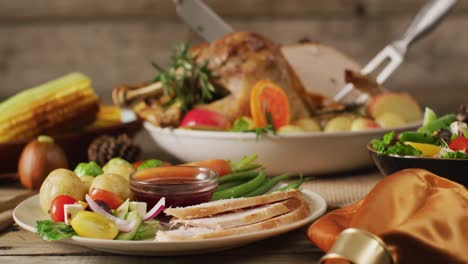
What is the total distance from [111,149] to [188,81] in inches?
13.6

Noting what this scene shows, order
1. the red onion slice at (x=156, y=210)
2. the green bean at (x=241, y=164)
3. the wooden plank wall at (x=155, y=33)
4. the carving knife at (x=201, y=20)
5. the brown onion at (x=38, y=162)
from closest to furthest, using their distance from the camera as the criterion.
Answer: the red onion slice at (x=156, y=210) → the green bean at (x=241, y=164) → the brown onion at (x=38, y=162) → the carving knife at (x=201, y=20) → the wooden plank wall at (x=155, y=33)

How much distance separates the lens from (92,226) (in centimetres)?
135

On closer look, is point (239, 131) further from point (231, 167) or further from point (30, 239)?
point (30, 239)

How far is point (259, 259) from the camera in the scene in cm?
139

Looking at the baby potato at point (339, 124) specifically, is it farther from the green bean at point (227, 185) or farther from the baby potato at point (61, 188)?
the baby potato at point (61, 188)

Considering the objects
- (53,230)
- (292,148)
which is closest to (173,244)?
(53,230)

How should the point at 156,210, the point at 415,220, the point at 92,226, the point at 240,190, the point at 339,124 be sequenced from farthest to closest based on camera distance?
the point at 339,124 < the point at 240,190 < the point at 156,210 < the point at 92,226 < the point at 415,220

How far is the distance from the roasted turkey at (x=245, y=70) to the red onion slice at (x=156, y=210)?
871mm

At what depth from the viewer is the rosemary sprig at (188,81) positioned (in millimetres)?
2379

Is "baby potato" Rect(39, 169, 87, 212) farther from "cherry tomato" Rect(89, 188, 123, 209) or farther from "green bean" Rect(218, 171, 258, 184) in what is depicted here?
"green bean" Rect(218, 171, 258, 184)

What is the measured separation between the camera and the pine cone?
88.3 inches

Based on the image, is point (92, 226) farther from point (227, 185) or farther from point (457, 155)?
point (457, 155)

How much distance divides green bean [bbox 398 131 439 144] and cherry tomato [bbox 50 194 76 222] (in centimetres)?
76

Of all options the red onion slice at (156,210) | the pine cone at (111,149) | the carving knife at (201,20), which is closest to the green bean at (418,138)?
the red onion slice at (156,210)
